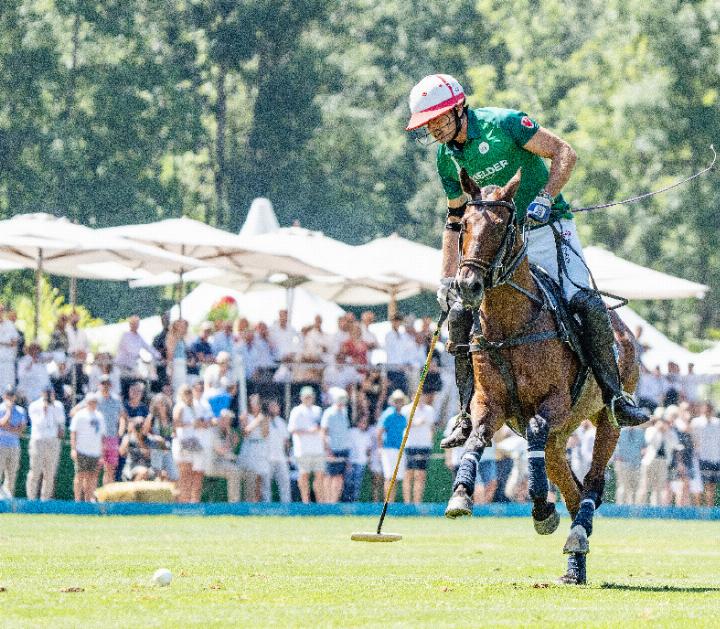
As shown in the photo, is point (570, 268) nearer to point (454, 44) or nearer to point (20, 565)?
point (20, 565)

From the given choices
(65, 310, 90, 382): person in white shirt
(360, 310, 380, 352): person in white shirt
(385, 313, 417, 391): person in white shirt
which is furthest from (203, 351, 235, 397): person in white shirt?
(360, 310, 380, 352): person in white shirt

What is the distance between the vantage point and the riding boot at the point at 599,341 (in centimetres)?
1110

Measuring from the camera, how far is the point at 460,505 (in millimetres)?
9984

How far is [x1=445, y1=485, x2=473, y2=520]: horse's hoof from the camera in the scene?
9.97 meters

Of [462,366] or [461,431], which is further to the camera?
[462,366]

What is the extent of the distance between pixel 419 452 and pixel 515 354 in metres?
14.0

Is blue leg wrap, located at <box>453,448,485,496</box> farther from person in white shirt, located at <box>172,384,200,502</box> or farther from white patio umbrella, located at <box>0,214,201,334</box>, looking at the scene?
white patio umbrella, located at <box>0,214,201,334</box>

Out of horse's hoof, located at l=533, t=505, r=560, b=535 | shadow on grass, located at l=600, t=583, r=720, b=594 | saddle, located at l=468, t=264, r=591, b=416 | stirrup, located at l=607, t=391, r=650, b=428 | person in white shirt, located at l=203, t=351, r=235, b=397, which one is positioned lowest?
shadow on grass, located at l=600, t=583, r=720, b=594

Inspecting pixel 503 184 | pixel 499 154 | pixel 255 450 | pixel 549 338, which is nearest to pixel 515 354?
pixel 549 338

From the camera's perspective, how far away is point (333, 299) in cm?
3509

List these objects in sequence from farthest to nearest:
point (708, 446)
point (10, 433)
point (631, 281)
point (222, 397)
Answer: point (631, 281) → point (708, 446) → point (222, 397) → point (10, 433)

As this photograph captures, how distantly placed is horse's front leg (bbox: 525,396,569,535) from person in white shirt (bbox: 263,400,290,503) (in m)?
13.0

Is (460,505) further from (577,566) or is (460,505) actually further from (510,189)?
(510,189)

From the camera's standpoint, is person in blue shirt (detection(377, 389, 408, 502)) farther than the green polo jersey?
Yes
